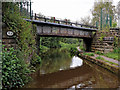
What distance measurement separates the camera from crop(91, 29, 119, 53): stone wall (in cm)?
1147

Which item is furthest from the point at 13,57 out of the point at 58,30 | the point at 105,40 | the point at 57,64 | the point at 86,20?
the point at 86,20

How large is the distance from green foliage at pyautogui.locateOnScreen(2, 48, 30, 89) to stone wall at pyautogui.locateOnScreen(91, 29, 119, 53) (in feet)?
33.2

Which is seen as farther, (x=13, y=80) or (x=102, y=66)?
(x=102, y=66)

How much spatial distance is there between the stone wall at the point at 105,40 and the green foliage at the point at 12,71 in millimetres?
10118

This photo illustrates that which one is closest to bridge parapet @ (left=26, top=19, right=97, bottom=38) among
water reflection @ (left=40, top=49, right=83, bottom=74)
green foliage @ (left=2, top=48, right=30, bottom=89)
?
water reflection @ (left=40, top=49, right=83, bottom=74)

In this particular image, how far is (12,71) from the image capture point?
12.5 feet

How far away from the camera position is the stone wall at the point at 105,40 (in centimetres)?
1147

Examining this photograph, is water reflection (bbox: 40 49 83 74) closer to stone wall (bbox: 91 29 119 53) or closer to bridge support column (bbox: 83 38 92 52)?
stone wall (bbox: 91 29 119 53)

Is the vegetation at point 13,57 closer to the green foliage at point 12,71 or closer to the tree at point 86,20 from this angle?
the green foliage at point 12,71

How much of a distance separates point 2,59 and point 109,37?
37.3 feet

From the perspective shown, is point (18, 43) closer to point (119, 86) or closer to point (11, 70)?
point (11, 70)

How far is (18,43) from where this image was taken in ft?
15.6

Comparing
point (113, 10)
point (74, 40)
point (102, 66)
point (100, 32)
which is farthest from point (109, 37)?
point (74, 40)

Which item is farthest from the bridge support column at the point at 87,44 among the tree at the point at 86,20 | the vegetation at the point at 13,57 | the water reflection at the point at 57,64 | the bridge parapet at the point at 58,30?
the tree at the point at 86,20
